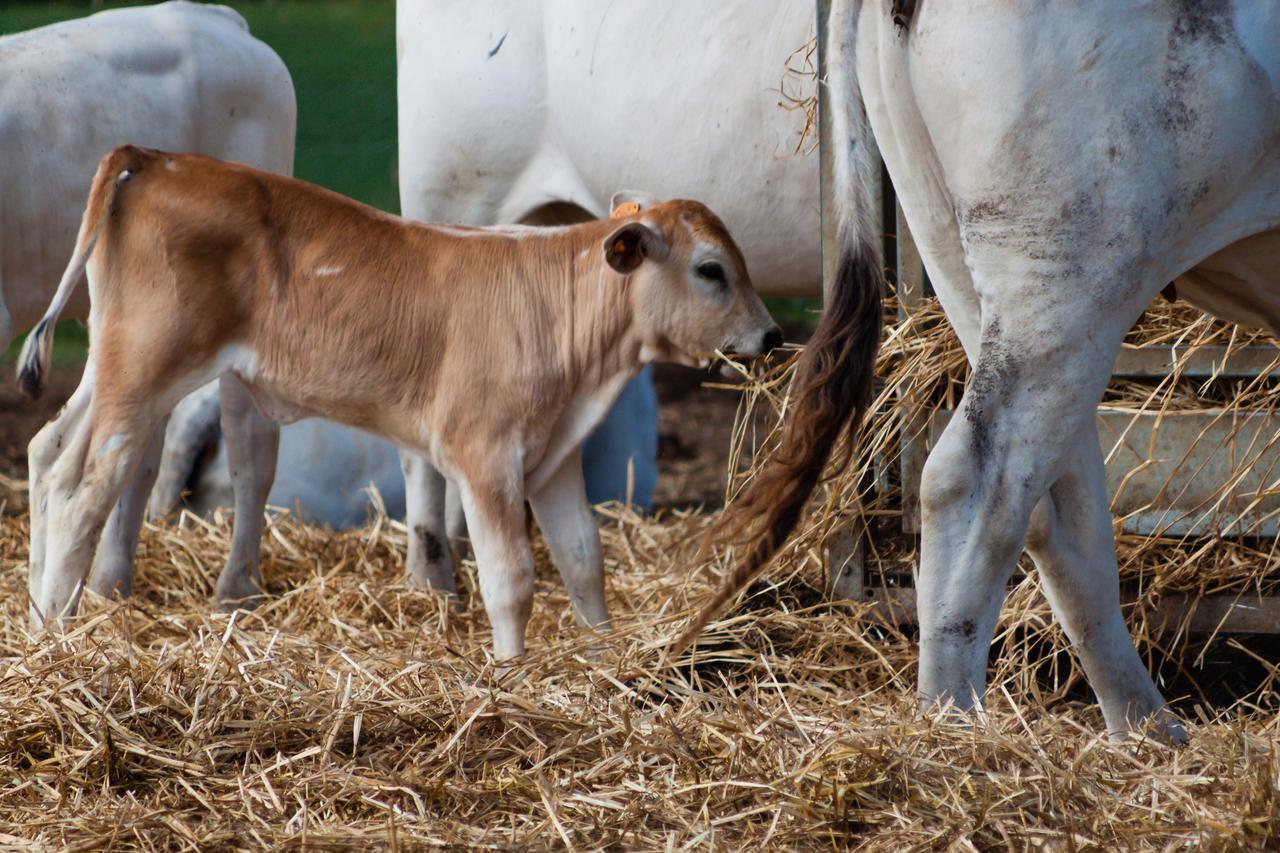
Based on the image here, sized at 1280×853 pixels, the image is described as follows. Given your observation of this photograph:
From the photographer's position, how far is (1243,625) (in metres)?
3.50

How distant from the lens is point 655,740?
2.79 m

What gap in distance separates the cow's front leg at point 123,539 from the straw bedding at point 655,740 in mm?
583

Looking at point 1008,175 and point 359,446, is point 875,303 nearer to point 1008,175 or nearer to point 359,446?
point 1008,175

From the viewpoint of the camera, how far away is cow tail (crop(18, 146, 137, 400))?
3.71 metres

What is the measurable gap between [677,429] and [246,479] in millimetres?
4460

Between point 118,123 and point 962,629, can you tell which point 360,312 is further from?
point 962,629

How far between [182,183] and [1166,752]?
2.49 m

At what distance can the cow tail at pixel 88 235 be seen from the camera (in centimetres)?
371

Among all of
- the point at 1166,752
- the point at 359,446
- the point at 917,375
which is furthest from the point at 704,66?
the point at 359,446

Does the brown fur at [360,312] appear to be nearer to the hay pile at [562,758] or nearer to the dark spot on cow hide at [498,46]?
the hay pile at [562,758]

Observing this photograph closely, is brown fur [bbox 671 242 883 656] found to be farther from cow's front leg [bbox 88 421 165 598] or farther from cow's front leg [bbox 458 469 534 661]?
cow's front leg [bbox 88 421 165 598]

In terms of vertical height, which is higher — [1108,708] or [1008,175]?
[1008,175]

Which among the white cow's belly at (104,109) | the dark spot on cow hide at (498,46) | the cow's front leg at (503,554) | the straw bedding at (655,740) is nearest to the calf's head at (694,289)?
the straw bedding at (655,740)

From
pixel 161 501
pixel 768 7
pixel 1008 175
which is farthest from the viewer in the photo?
pixel 161 501
